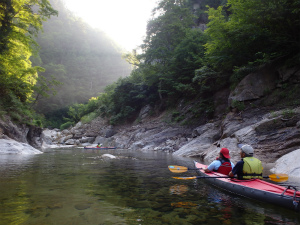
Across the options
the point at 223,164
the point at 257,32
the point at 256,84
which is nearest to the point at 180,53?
the point at 256,84

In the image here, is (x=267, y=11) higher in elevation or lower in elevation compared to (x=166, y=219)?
higher

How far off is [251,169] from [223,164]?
1.01 m

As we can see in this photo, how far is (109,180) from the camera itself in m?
5.07

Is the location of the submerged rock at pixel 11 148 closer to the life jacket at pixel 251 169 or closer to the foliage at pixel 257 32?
the life jacket at pixel 251 169

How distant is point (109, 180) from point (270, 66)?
40.1ft

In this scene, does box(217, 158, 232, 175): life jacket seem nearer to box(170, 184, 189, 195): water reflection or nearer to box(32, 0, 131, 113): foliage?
box(170, 184, 189, 195): water reflection

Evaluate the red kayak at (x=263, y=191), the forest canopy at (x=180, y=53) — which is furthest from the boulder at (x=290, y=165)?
the forest canopy at (x=180, y=53)

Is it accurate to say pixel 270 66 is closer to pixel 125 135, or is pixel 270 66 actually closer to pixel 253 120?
pixel 253 120

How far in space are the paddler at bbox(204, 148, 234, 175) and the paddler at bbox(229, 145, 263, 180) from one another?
0.73m

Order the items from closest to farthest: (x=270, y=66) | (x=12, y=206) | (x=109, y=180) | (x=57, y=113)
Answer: (x=12, y=206) < (x=109, y=180) < (x=270, y=66) < (x=57, y=113)

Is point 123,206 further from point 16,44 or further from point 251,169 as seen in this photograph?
point 16,44

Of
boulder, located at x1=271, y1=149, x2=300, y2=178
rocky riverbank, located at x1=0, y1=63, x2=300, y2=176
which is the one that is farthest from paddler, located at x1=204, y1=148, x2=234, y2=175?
rocky riverbank, located at x1=0, y1=63, x2=300, y2=176

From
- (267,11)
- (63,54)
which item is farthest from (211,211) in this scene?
(63,54)

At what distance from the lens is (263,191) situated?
3521mm
